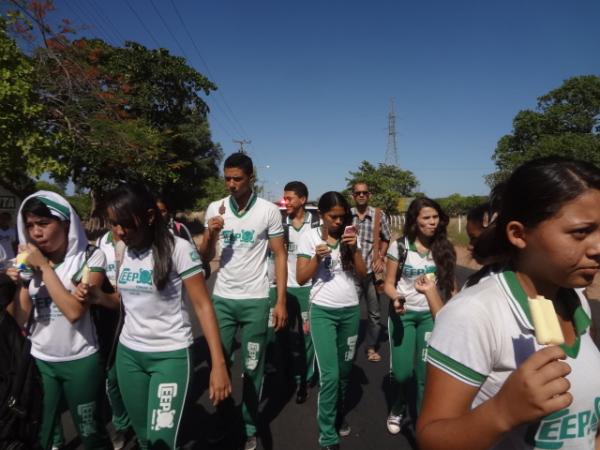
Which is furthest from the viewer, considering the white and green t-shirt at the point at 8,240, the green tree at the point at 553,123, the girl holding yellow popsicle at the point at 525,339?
the green tree at the point at 553,123

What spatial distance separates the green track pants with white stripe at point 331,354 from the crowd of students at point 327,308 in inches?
0.4

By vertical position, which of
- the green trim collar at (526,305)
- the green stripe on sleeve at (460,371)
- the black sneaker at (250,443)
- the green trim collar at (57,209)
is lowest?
the black sneaker at (250,443)

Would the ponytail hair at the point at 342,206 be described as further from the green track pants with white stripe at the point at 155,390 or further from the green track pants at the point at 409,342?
the green track pants with white stripe at the point at 155,390

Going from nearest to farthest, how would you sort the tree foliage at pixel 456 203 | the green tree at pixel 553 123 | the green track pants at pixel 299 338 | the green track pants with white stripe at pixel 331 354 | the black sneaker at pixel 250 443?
1. the green track pants with white stripe at pixel 331 354
2. the black sneaker at pixel 250 443
3. the green track pants at pixel 299 338
4. the green tree at pixel 553 123
5. the tree foliage at pixel 456 203

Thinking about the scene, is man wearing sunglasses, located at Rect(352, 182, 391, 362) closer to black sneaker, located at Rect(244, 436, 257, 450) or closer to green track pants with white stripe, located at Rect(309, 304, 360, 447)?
green track pants with white stripe, located at Rect(309, 304, 360, 447)

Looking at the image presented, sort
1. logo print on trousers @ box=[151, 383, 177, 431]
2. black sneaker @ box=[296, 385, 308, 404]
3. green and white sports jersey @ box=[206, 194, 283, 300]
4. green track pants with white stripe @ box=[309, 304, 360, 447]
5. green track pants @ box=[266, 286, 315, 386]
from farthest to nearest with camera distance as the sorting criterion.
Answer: green track pants @ box=[266, 286, 315, 386] → black sneaker @ box=[296, 385, 308, 404] → green and white sports jersey @ box=[206, 194, 283, 300] → green track pants with white stripe @ box=[309, 304, 360, 447] → logo print on trousers @ box=[151, 383, 177, 431]

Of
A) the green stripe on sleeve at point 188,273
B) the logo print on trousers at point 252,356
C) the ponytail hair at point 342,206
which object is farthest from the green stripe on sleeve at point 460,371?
the logo print on trousers at point 252,356

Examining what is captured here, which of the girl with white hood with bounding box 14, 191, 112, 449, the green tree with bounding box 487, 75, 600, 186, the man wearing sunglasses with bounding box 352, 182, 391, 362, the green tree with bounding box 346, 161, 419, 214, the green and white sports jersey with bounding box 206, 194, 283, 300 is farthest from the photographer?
the green tree with bounding box 487, 75, 600, 186

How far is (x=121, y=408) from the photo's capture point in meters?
3.25

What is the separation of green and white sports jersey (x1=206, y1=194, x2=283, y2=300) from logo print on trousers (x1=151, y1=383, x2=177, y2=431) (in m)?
1.09

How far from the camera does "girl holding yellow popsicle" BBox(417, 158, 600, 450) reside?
37.3 inches

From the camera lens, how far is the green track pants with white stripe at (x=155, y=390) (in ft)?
7.01

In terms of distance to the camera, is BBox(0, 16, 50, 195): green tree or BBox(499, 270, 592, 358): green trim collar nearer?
BBox(499, 270, 592, 358): green trim collar

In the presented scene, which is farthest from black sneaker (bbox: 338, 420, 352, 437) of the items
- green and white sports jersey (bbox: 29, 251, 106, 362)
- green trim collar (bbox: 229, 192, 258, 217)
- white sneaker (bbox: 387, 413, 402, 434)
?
green and white sports jersey (bbox: 29, 251, 106, 362)
